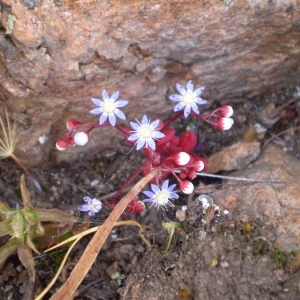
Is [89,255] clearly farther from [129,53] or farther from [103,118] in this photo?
[129,53]

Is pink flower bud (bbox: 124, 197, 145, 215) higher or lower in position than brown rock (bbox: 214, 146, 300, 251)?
lower

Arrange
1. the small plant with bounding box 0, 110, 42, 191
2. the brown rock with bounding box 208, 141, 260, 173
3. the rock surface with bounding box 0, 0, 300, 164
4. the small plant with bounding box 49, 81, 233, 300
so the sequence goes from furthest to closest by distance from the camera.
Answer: the brown rock with bounding box 208, 141, 260, 173, the small plant with bounding box 0, 110, 42, 191, the small plant with bounding box 49, 81, 233, 300, the rock surface with bounding box 0, 0, 300, 164

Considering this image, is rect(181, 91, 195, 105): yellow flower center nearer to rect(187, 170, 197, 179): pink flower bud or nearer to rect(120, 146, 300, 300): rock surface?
rect(187, 170, 197, 179): pink flower bud

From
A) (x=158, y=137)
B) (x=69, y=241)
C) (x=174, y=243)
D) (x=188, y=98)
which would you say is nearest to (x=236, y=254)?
(x=174, y=243)

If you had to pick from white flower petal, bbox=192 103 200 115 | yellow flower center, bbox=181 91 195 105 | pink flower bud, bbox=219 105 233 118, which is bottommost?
white flower petal, bbox=192 103 200 115

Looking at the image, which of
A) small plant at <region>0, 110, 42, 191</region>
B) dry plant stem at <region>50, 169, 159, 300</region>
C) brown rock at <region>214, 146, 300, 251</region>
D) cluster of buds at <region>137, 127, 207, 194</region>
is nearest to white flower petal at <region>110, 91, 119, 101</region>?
cluster of buds at <region>137, 127, 207, 194</region>

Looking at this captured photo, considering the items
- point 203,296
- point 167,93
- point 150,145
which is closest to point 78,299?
point 203,296

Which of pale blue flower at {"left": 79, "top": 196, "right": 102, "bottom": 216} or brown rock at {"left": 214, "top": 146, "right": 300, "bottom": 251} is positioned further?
pale blue flower at {"left": 79, "top": 196, "right": 102, "bottom": 216}
